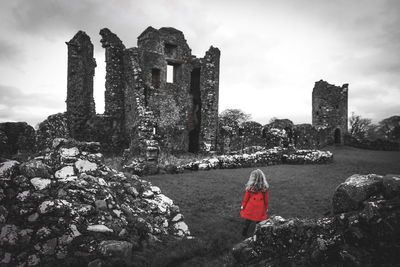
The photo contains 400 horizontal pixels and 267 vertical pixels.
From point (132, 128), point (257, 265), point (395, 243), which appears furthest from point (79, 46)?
point (395, 243)

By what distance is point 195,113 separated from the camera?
23.6 m

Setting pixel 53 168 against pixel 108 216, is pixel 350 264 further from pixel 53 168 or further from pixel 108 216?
pixel 53 168

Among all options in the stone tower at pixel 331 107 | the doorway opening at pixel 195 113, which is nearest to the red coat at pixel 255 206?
the doorway opening at pixel 195 113

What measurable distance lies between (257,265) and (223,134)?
16084 millimetres

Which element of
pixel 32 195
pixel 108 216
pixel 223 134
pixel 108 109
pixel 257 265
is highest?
pixel 108 109

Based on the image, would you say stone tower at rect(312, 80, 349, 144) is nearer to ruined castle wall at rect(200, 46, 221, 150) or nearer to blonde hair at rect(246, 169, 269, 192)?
ruined castle wall at rect(200, 46, 221, 150)

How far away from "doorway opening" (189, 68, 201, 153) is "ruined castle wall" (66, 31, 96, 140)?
8.51 m

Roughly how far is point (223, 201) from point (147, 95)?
12.7 meters

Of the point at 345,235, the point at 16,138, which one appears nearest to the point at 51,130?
the point at 16,138

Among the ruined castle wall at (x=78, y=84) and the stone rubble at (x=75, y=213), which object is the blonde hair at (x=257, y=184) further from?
the ruined castle wall at (x=78, y=84)

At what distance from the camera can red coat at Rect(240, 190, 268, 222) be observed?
243 inches

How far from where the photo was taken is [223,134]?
66.2ft

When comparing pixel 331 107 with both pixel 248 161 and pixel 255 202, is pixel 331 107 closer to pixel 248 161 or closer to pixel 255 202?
pixel 248 161

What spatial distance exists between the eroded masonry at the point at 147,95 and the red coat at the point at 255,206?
28.9ft
